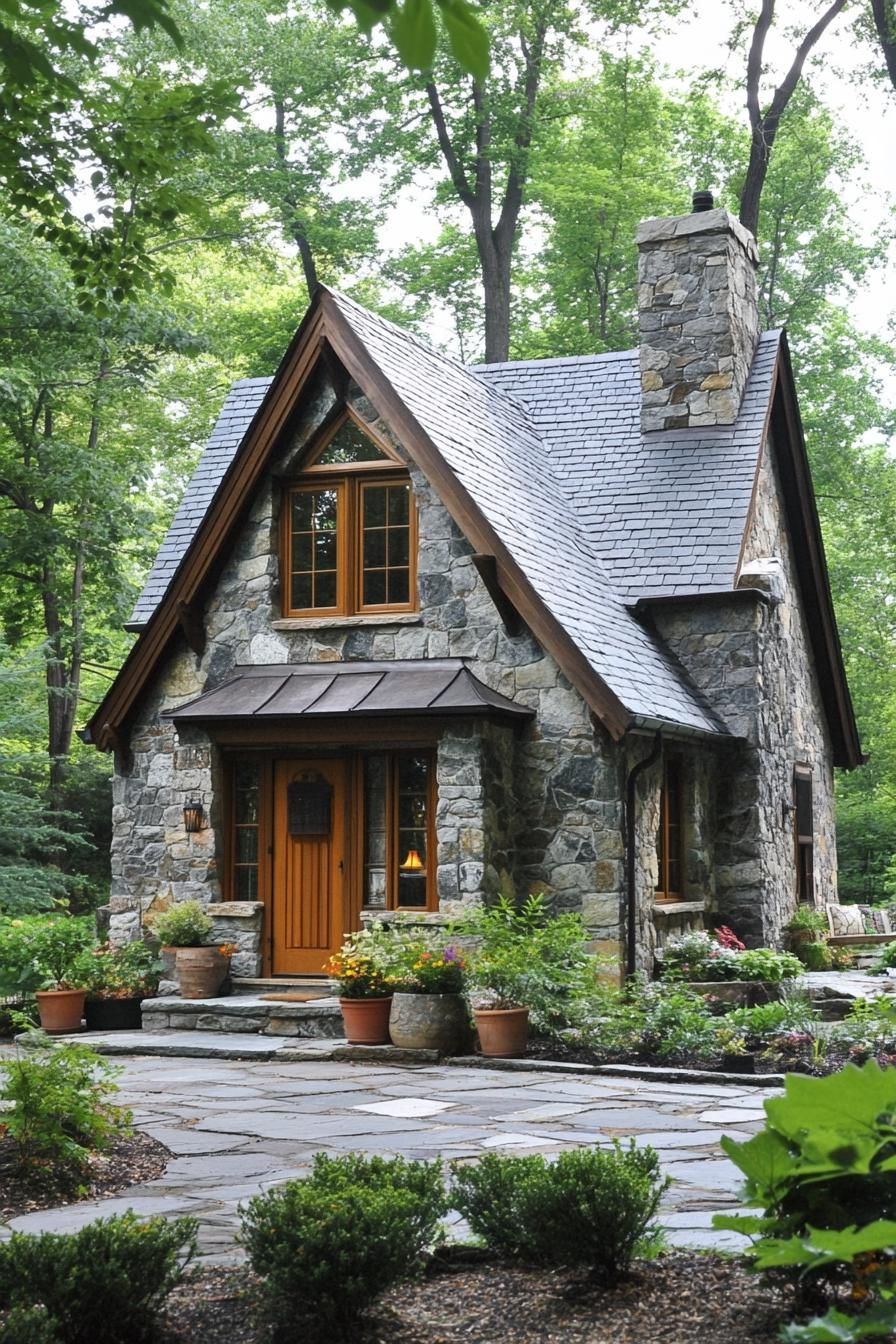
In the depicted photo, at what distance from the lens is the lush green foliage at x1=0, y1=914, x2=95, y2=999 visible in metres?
13.8

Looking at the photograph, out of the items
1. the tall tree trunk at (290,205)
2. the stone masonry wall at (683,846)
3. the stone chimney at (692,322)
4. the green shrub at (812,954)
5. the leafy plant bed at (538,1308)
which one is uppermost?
the tall tree trunk at (290,205)

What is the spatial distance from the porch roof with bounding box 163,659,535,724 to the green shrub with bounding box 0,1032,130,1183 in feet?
20.6

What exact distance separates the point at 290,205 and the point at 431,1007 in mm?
19222

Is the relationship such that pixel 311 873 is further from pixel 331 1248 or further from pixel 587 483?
pixel 331 1248

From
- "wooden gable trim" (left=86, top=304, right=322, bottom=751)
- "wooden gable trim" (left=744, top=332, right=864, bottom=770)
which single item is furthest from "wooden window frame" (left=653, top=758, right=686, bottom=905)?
→ "wooden gable trim" (left=744, top=332, right=864, bottom=770)

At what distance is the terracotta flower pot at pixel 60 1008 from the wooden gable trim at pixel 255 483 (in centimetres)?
260

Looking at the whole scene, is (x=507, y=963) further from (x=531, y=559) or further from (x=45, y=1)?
(x=45, y=1)

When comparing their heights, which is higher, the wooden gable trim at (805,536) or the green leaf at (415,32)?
the wooden gable trim at (805,536)

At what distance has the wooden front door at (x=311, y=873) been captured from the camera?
14.3m

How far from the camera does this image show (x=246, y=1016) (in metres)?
13.4

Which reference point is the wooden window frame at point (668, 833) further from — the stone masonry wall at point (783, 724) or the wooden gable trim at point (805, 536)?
the wooden gable trim at point (805, 536)

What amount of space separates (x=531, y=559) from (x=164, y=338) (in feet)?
36.0

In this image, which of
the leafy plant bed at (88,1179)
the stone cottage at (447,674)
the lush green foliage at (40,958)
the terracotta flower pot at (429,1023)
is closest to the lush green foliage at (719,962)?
the stone cottage at (447,674)

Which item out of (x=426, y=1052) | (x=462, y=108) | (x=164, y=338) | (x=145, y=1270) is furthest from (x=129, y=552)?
(x=145, y=1270)
